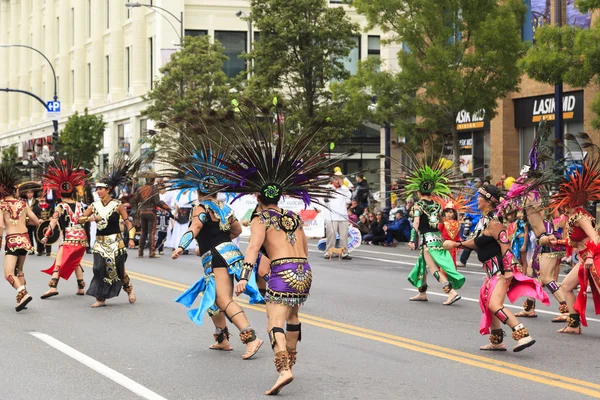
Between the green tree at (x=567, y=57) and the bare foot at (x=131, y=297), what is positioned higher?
the green tree at (x=567, y=57)

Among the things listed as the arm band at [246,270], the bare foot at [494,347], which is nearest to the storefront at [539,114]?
the bare foot at [494,347]

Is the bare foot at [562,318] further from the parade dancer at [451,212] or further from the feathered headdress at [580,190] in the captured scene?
the parade dancer at [451,212]

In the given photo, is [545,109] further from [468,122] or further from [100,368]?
[100,368]

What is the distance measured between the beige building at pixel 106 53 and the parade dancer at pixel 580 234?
32.6 metres

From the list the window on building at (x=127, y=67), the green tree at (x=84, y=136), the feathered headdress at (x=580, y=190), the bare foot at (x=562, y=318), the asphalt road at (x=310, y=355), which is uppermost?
the window on building at (x=127, y=67)

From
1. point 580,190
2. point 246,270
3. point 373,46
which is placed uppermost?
point 373,46

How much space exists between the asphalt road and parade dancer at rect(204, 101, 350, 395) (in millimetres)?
517

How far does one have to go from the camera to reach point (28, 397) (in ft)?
28.6

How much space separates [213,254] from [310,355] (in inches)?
53.4

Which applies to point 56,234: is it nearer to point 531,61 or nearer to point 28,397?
point 531,61

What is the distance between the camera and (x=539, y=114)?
1310 inches

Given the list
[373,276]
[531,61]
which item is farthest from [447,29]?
[373,276]

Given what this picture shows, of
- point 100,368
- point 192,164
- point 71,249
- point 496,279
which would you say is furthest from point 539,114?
point 100,368

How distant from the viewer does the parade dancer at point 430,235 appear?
15461 millimetres
